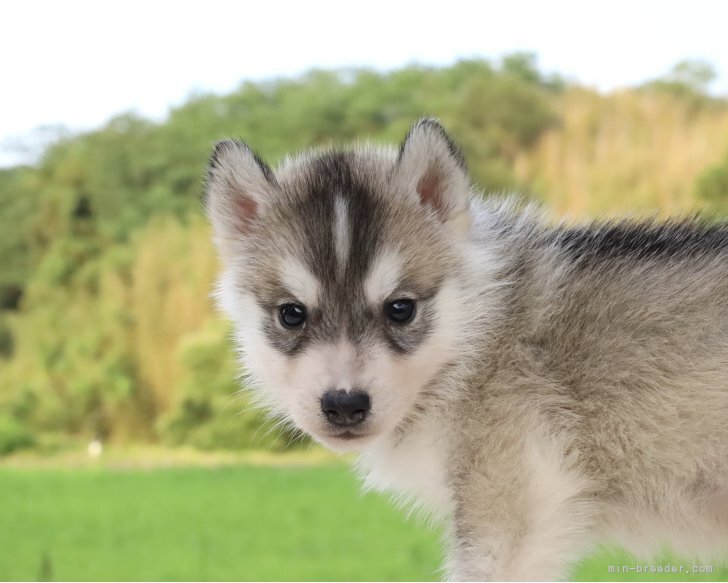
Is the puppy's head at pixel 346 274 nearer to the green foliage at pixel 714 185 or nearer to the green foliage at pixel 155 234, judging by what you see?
the green foliage at pixel 714 185

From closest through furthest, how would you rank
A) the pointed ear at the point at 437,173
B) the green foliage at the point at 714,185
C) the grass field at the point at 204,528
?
the pointed ear at the point at 437,173 → the grass field at the point at 204,528 → the green foliage at the point at 714,185

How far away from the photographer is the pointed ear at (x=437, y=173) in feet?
7.75

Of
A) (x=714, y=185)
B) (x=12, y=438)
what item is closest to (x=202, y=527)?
(x=12, y=438)

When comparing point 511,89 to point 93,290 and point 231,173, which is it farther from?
point 231,173

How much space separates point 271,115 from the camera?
335 inches

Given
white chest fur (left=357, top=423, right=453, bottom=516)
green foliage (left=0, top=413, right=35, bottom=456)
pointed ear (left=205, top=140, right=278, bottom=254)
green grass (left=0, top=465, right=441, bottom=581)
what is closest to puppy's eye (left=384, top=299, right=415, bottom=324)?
white chest fur (left=357, top=423, right=453, bottom=516)

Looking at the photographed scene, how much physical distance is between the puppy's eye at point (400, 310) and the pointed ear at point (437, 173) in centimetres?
28

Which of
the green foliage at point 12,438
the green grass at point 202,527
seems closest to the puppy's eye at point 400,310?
the green grass at point 202,527

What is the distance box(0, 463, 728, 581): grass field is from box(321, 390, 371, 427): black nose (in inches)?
106

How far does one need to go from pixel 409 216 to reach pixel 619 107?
6296mm

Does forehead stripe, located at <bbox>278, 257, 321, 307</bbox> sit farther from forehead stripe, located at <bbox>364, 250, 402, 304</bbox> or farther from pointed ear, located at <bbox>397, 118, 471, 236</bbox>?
pointed ear, located at <bbox>397, 118, 471, 236</bbox>

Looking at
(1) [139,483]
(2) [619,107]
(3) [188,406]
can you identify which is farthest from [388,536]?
(2) [619,107]

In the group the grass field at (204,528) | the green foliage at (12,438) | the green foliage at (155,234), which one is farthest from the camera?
the green foliage at (12,438)

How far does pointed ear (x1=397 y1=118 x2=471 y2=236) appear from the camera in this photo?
236cm
